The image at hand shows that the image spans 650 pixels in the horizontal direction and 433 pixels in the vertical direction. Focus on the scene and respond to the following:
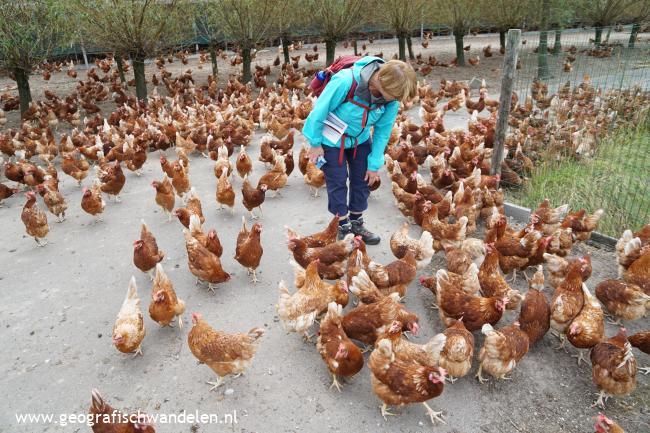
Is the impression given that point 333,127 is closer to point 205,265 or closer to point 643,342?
point 205,265

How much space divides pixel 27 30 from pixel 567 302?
12.4 meters

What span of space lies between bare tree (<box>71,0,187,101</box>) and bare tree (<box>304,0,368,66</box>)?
5394 mm

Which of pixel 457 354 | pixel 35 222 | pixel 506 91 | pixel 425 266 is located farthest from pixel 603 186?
pixel 35 222

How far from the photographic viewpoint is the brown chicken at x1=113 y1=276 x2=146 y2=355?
354 centimetres

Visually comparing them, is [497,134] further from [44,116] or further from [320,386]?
[44,116]

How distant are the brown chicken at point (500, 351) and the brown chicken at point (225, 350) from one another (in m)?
1.80

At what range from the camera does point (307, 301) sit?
12.3ft

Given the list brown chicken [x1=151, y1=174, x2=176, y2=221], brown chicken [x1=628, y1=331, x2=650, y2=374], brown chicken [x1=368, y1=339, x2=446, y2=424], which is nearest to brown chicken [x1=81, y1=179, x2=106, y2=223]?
brown chicken [x1=151, y1=174, x2=176, y2=221]

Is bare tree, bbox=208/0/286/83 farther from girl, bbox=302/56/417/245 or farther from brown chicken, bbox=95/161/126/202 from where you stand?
girl, bbox=302/56/417/245

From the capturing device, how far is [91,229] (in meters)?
6.23

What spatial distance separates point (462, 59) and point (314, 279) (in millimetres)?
18941

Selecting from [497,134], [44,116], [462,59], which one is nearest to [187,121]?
[44,116]

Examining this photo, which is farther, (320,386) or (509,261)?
(509,261)

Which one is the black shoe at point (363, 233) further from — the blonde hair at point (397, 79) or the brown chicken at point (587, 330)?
the brown chicken at point (587, 330)
